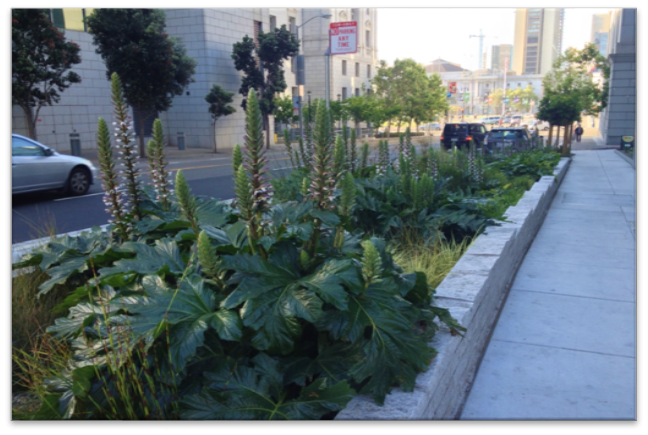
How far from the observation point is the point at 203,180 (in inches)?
656

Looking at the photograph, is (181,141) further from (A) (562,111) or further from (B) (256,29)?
(A) (562,111)

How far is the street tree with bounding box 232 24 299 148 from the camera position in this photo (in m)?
31.2

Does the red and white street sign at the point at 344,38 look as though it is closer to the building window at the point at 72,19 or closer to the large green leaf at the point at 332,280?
the large green leaf at the point at 332,280

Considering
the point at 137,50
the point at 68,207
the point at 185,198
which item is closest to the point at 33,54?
the point at 137,50

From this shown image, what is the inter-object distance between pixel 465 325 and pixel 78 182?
478 inches

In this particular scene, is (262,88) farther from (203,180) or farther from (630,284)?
(630,284)

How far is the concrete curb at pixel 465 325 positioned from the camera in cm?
238

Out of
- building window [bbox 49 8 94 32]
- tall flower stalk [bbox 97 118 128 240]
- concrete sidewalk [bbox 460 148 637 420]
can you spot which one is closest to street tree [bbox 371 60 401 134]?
building window [bbox 49 8 94 32]

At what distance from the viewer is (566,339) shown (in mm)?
4234

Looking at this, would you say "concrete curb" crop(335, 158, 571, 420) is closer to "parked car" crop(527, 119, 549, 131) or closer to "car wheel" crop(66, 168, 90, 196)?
"car wheel" crop(66, 168, 90, 196)

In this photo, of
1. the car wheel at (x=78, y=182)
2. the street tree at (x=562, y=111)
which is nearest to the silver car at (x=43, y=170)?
the car wheel at (x=78, y=182)

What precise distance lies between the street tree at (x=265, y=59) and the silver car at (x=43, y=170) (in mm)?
18426

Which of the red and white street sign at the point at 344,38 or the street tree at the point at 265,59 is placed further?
the street tree at the point at 265,59
